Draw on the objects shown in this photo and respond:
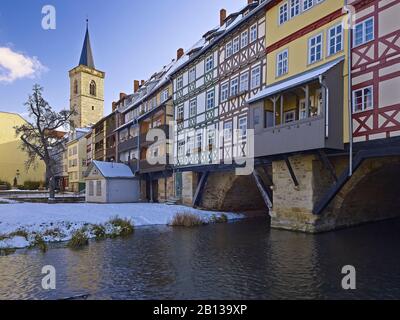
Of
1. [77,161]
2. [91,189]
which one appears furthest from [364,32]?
[77,161]

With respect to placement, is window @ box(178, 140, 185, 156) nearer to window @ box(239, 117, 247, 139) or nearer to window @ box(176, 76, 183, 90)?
window @ box(176, 76, 183, 90)

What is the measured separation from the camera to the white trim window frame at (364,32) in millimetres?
11742

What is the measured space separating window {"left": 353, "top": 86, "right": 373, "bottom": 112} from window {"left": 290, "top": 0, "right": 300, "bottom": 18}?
198 inches

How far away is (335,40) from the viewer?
13.1 metres

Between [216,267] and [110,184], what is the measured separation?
70.7ft

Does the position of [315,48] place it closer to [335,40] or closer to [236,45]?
[335,40]

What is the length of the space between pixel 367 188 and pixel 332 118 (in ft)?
13.8

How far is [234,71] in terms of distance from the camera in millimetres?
19266

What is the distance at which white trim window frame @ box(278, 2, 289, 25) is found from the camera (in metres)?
15.4

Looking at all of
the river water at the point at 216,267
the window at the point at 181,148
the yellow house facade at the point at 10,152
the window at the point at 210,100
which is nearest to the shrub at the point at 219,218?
the river water at the point at 216,267

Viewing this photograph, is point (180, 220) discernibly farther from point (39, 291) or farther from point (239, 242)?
point (39, 291)

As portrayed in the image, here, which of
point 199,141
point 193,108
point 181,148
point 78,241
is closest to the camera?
point 78,241
